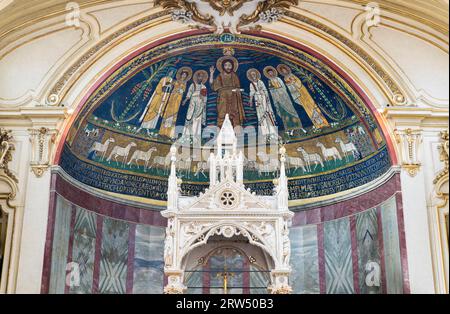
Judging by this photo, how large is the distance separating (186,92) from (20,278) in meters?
5.86

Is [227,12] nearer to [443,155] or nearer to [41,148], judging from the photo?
[41,148]

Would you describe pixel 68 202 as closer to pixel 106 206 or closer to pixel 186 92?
pixel 106 206

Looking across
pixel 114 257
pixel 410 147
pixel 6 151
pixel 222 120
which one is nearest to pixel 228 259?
pixel 114 257

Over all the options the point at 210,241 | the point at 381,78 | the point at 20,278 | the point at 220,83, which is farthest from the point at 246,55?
the point at 20,278

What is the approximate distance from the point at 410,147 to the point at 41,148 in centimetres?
752

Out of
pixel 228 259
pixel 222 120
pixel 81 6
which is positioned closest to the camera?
pixel 81 6

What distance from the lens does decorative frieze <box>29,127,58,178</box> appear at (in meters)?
14.3

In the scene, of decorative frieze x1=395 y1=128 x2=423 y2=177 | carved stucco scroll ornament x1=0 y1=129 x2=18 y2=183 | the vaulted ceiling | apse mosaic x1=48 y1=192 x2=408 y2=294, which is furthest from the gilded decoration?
carved stucco scroll ornament x1=0 y1=129 x2=18 y2=183

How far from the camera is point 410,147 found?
14453 millimetres

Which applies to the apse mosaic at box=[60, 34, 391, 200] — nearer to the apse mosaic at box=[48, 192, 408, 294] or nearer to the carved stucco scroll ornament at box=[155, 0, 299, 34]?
the carved stucco scroll ornament at box=[155, 0, 299, 34]

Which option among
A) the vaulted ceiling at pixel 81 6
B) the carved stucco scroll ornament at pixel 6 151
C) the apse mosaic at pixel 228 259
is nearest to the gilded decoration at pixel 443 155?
the apse mosaic at pixel 228 259

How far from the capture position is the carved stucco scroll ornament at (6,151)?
46.4ft

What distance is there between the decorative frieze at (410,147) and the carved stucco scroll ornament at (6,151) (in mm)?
7820

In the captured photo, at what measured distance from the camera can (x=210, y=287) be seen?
15.8m
